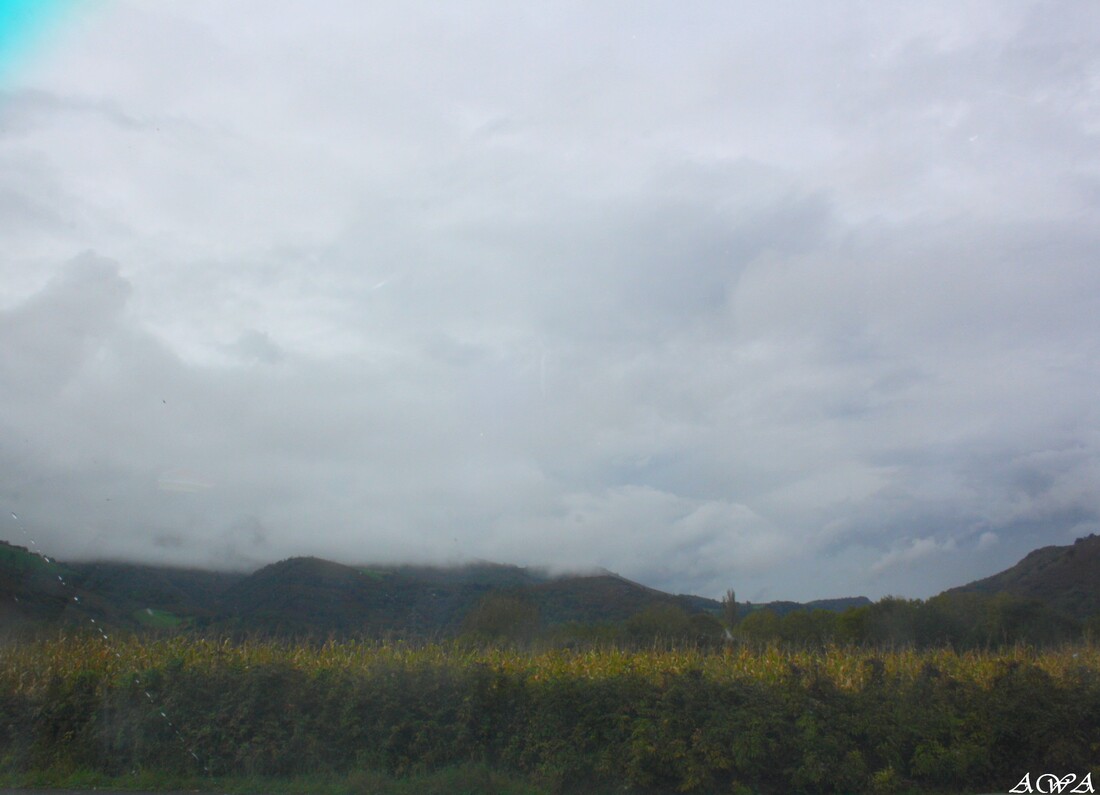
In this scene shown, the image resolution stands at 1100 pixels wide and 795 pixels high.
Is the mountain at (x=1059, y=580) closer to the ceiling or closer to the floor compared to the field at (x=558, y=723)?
closer to the ceiling

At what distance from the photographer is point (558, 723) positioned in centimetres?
1212

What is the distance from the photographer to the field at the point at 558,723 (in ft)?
37.7

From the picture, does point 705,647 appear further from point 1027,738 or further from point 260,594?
point 260,594

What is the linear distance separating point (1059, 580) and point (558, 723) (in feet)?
94.6

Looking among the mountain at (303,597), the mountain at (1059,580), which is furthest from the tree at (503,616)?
the mountain at (1059,580)

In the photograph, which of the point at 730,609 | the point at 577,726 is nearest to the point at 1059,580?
the point at 730,609

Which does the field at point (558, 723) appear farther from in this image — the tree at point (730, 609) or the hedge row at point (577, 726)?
the tree at point (730, 609)

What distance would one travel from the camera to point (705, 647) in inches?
666

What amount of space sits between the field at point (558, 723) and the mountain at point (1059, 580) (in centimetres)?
1982

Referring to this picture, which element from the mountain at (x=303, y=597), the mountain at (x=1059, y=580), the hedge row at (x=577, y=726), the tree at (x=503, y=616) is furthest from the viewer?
the mountain at (x=1059, y=580)

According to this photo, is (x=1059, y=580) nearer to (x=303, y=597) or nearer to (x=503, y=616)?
(x=503, y=616)

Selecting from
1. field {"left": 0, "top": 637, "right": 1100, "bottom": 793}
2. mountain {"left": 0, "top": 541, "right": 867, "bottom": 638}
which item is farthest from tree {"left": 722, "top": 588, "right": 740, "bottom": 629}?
field {"left": 0, "top": 637, "right": 1100, "bottom": 793}

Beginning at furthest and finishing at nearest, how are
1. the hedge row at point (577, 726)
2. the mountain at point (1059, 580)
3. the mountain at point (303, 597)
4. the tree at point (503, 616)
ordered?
1. the mountain at point (1059, 580)
2. the tree at point (503, 616)
3. the mountain at point (303, 597)
4. the hedge row at point (577, 726)

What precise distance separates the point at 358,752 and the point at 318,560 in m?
15.6
